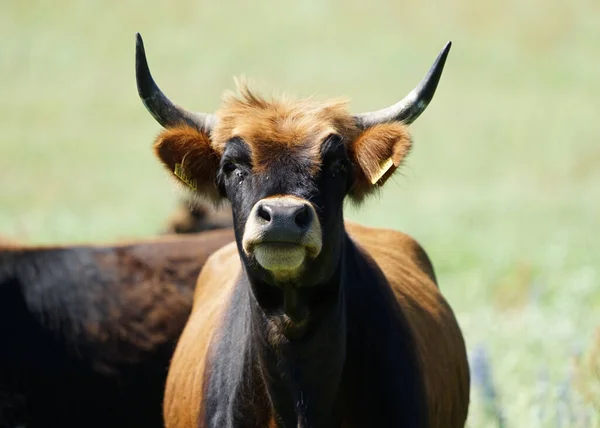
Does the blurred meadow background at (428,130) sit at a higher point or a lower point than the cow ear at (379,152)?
lower

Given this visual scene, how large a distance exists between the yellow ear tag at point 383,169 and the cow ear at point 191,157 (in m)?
0.84

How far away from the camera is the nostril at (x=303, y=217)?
5035mm

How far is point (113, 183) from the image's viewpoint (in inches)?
1366

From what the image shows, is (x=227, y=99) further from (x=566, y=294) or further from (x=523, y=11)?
(x=523, y=11)

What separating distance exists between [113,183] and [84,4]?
64.1 feet

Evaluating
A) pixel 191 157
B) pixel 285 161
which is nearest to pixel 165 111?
pixel 191 157

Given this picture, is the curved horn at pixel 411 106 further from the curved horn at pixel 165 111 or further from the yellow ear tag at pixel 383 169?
the curved horn at pixel 165 111

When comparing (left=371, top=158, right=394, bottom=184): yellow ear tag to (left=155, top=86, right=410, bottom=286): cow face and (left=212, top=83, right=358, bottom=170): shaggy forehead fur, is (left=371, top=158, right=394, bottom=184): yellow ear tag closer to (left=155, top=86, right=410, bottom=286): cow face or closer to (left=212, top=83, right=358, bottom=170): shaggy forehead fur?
(left=155, top=86, right=410, bottom=286): cow face

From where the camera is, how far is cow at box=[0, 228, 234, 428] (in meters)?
8.71

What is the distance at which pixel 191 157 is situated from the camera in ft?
19.6

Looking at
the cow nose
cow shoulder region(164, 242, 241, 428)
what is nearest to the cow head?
the cow nose

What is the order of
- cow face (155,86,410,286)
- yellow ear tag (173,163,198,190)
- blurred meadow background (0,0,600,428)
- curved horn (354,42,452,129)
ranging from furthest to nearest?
blurred meadow background (0,0,600,428)
yellow ear tag (173,163,198,190)
curved horn (354,42,452,129)
cow face (155,86,410,286)

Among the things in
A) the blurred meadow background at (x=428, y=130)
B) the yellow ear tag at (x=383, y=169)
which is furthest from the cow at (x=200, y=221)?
the yellow ear tag at (x=383, y=169)

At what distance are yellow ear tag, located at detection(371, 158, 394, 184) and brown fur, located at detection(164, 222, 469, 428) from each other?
1063 mm
